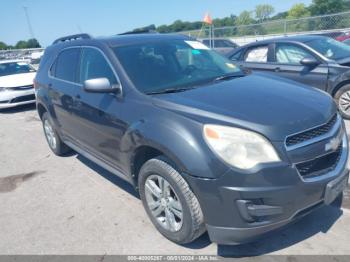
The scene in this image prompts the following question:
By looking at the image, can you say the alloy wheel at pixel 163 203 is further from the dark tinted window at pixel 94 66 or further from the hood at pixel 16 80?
the hood at pixel 16 80

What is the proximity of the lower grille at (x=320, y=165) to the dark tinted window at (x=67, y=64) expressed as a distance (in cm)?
300

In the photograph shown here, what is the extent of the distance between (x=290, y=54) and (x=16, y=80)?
24.7ft

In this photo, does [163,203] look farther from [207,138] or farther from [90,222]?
[90,222]

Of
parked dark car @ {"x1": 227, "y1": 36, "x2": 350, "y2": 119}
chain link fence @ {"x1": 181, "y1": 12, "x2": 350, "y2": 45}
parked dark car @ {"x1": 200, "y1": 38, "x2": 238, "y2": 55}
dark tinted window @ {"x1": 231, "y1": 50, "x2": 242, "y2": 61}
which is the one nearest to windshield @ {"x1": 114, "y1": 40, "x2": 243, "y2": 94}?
parked dark car @ {"x1": 227, "y1": 36, "x2": 350, "y2": 119}

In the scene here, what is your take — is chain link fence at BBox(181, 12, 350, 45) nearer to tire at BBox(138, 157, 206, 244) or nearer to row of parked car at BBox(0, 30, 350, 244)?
row of parked car at BBox(0, 30, 350, 244)

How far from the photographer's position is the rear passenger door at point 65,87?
440 cm

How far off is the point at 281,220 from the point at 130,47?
235 centimetres

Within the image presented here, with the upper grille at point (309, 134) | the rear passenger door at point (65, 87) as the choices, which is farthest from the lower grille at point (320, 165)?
the rear passenger door at point (65, 87)

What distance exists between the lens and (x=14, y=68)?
11.6 metres

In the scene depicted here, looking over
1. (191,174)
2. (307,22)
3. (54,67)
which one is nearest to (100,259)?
(191,174)

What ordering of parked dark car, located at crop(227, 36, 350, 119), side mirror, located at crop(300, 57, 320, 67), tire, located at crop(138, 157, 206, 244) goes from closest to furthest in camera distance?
tire, located at crop(138, 157, 206, 244), parked dark car, located at crop(227, 36, 350, 119), side mirror, located at crop(300, 57, 320, 67)

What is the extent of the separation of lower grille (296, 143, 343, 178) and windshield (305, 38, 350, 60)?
4.32 metres

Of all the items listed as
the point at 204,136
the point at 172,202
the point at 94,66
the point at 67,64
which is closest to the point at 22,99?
the point at 67,64

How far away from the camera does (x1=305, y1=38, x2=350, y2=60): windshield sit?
21.9 ft
